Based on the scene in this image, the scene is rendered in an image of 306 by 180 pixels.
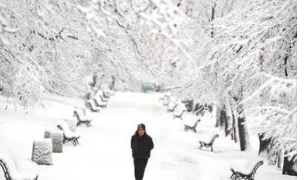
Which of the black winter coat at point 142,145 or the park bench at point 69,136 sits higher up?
the black winter coat at point 142,145

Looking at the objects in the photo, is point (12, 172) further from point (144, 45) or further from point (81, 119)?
point (81, 119)

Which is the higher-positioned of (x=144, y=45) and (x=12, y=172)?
(x=144, y=45)

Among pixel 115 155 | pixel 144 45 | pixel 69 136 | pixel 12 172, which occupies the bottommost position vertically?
pixel 115 155

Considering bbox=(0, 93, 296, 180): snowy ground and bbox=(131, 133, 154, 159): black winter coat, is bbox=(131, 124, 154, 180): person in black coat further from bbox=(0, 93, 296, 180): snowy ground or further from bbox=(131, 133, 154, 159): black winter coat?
bbox=(0, 93, 296, 180): snowy ground

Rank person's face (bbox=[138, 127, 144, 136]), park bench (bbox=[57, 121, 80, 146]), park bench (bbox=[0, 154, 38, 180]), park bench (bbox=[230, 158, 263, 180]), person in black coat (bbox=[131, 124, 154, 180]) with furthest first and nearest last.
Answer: park bench (bbox=[57, 121, 80, 146]) → park bench (bbox=[230, 158, 263, 180]) → person in black coat (bbox=[131, 124, 154, 180]) → person's face (bbox=[138, 127, 144, 136]) → park bench (bbox=[0, 154, 38, 180])

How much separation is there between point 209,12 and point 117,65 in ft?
62.5

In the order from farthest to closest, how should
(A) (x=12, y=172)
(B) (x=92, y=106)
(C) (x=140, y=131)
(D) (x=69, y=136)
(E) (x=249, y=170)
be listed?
(B) (x=92, y=106) → (D) (x=69, y=136) → (E) (x=249, y=170) → (C) (x=140, y=131) → (A) (x=12, y=172)

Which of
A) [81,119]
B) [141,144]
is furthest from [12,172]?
[81,119]

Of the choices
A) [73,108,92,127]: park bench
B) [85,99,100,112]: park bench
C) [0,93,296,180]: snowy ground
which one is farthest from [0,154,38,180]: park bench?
[85,99,100,112]: park bench

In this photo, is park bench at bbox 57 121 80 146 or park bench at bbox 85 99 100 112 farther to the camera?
park bench at bbox 85 99 100 112

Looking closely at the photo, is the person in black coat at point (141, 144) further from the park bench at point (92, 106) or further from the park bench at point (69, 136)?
the park bench at point (92, 106)

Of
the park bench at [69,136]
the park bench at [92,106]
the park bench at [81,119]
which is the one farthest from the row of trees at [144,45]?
the park bench at [92,106]

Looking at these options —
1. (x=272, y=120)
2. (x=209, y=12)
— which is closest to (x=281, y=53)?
(x=272, y=120)
